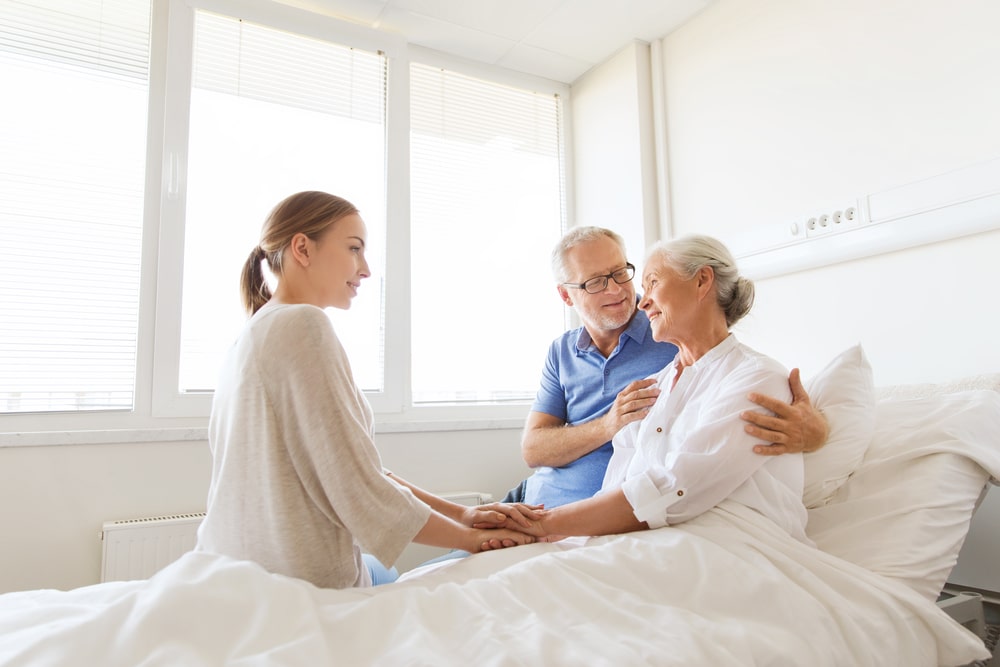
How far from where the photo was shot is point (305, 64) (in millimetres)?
2893

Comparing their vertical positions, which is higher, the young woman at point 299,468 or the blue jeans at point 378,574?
the young woman at point 299,468

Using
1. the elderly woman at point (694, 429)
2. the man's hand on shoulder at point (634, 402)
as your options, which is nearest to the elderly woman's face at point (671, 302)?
the elderly woman at point (694, 429)

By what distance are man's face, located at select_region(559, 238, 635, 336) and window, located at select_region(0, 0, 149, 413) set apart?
1640 mm

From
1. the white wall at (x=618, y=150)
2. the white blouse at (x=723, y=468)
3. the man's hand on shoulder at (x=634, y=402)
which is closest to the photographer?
the white blouse at (x=723, y=468)

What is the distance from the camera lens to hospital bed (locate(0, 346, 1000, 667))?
2.78 ft

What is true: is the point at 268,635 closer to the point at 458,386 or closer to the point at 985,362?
the point at 985,362

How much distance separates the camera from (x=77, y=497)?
213 centimetres

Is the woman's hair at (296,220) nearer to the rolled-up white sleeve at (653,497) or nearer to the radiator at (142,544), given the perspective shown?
the rolled-up white sleeve at (653,497)

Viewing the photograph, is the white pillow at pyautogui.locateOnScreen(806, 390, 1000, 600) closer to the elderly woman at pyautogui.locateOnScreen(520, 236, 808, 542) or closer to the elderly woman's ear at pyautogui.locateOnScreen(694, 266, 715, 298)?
the elderly woman at pyautogui.locateOnScreen(520, 236, 808, 542)

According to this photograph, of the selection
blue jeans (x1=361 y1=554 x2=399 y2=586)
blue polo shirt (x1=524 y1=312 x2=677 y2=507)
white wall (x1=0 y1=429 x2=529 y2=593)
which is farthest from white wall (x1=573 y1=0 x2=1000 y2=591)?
white wall (x1=0 y1=429 x2=529 y2=593)

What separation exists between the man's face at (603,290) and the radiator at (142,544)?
1.47m

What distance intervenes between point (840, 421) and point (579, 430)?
0.73m

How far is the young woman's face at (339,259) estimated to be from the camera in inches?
56.7

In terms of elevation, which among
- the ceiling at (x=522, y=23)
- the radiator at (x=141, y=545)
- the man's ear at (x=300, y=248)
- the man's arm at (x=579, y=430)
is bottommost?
the radiator at (x=141, y=545)
